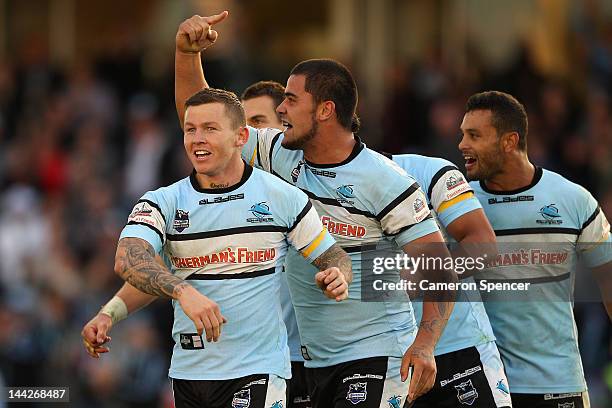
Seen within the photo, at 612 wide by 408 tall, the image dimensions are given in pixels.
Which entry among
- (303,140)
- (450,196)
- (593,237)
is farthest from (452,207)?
(593,237)

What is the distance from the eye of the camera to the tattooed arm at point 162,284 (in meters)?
6.30

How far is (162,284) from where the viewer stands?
21.6 feet

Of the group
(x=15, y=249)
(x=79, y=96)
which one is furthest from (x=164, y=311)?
(x=79, y=96)

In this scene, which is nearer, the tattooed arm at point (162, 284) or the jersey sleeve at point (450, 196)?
the tattooed arm at point (162, 284)

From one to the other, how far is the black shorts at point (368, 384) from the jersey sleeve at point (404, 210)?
2.29 feet

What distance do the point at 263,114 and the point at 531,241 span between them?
1.95 metres

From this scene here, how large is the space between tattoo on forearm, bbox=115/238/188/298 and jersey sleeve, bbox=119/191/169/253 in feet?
0.13

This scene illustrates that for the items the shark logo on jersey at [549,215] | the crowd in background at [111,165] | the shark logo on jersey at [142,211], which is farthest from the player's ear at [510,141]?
the crowd in background at [111,165]

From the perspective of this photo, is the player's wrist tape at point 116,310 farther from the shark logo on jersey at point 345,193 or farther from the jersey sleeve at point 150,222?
the shark logo on jersey at point 345,193

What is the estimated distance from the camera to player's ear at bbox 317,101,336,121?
765 centimetres

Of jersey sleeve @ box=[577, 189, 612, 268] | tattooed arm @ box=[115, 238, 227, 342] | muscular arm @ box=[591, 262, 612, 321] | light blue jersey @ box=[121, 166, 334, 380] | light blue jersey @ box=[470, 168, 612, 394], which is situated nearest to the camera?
tattooed arm @ box=[115, 238, 227, 342]

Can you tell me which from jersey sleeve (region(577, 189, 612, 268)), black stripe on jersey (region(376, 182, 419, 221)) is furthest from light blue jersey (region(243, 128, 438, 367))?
jersey sleeve (region(577, 189, 612, 268))

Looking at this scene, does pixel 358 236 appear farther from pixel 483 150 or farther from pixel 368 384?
pixel 483 150

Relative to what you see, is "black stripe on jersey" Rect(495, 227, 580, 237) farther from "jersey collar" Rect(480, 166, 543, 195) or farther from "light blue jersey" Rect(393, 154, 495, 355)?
"light blue jersey" Rect(393, 154, 495, 355)
